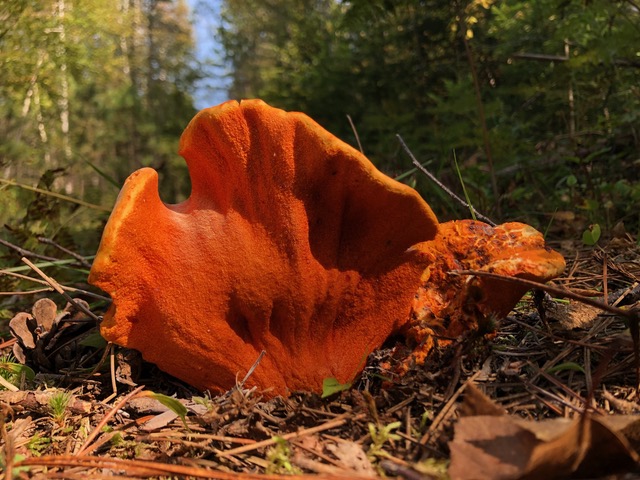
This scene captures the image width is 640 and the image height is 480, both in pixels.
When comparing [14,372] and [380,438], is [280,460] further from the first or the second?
[14,372]

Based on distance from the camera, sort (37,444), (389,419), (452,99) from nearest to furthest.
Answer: (389,419)
(37,444)
(452,99)

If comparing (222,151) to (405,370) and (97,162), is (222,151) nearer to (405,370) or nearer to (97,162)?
(405,370)

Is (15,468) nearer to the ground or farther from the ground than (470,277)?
nearer to the ground

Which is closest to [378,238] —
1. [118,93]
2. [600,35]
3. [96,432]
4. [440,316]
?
[440,316]

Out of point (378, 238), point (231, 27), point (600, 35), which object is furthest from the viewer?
point (231, 27)

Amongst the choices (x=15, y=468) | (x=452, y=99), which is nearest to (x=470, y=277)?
(x=15, y=468)

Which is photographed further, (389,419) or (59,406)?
(59,406)

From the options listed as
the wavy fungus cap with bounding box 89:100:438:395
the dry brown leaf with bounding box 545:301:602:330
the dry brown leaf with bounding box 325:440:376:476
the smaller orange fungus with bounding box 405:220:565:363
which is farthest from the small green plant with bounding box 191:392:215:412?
the dry brown leaf with bounding box 545:301:602:330
